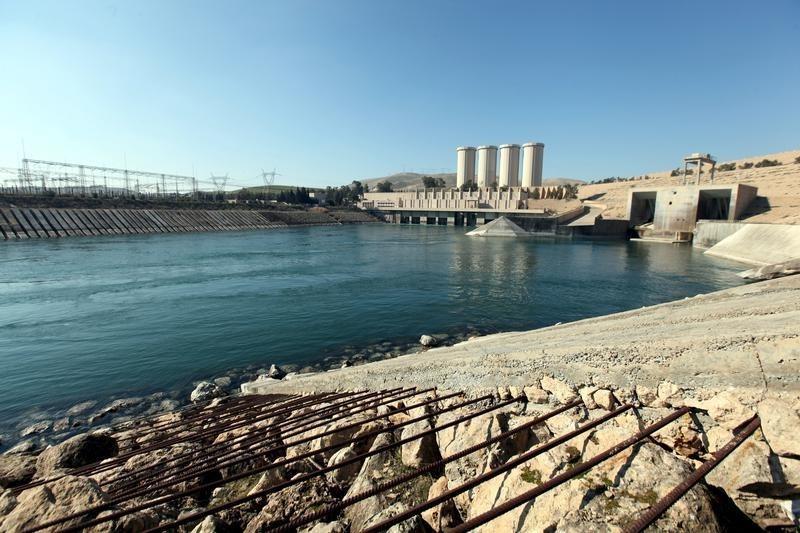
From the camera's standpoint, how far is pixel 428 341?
12.4 metres

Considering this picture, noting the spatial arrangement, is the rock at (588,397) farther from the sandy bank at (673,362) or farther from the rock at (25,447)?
the rock at (25,447)

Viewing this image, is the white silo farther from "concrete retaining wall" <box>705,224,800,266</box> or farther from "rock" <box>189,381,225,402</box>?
"rock" <box>189,381,225,402</box>

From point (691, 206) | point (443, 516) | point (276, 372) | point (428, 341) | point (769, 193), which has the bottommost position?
point (276, 372)

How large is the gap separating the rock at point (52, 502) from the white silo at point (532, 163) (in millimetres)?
122646

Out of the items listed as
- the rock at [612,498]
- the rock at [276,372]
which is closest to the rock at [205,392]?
the rock at [276,372]

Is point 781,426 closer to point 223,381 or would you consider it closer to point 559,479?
point 559,479

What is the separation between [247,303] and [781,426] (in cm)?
1811

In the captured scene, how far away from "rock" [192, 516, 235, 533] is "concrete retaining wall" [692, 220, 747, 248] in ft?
141

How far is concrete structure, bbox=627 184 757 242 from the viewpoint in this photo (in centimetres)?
4159

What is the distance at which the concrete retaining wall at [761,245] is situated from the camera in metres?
25.0

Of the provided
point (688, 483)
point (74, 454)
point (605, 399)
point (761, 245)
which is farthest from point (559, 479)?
point (761, 245)

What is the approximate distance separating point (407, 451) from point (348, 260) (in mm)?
29472

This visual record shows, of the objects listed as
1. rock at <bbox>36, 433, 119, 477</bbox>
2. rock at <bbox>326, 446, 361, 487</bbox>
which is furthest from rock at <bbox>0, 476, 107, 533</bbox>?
rock at <bbox>36, 433, 119, 477</bbox>

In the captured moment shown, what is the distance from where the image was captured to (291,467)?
4320 millimetres
